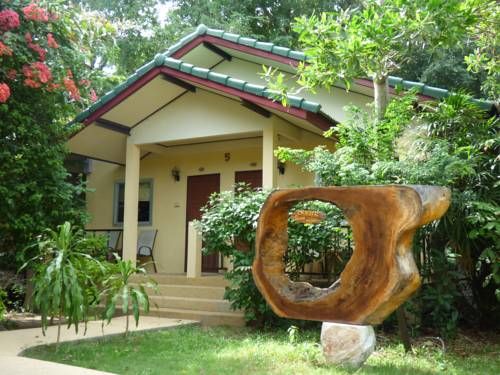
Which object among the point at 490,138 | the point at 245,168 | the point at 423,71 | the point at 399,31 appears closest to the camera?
the point at 399,31

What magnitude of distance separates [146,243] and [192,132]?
3.11m

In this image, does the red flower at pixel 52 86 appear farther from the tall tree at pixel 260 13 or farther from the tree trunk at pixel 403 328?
the tall tree at pixel 260 13

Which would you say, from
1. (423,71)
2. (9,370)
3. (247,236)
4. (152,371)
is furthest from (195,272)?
(423,71)

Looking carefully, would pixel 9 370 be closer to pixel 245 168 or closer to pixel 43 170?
pixel 43 170

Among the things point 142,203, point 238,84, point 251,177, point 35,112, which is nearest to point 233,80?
point 238,84

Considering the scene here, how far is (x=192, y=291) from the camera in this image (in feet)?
26.6

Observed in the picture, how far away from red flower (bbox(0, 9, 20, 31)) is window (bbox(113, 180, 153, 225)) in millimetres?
4720

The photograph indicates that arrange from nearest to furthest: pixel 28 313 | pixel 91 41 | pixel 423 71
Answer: pixel 28 313, pixel 91 41, pixel 423 71

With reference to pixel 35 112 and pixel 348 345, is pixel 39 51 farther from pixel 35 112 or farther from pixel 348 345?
pixel 348 345

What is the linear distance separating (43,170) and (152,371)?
487 centimetres

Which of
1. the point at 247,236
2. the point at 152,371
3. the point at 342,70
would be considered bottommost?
the point at 152,371

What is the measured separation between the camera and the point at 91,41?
8922mm

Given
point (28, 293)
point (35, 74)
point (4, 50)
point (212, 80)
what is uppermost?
point (212, 80)

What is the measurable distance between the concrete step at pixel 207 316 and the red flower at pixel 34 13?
15.0ft
